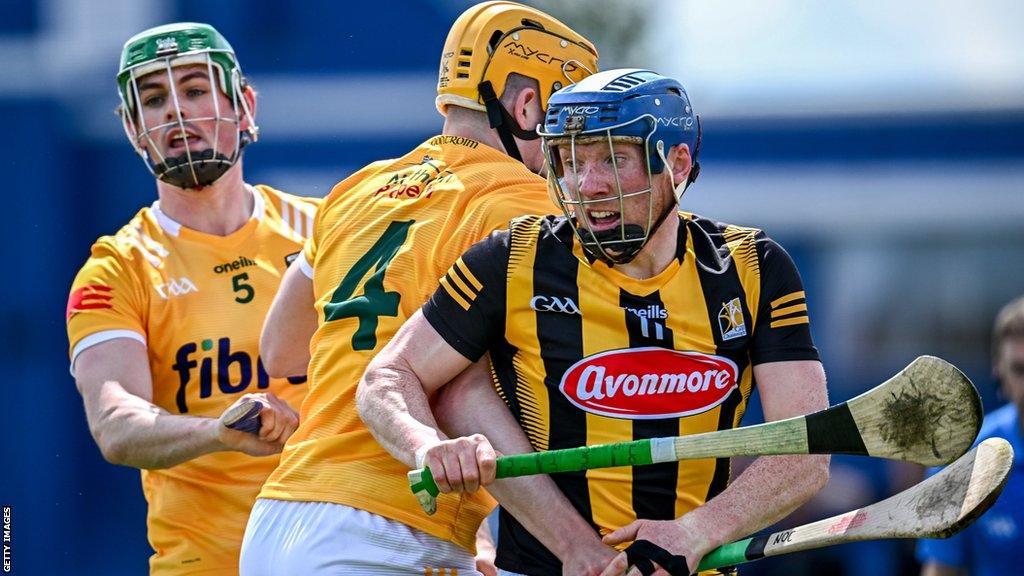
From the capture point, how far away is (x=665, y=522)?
325 centimetres

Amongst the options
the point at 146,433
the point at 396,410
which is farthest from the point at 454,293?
the point at 146,433

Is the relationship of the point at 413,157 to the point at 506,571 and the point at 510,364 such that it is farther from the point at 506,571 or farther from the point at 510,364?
the point at 506,571

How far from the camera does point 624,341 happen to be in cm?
339

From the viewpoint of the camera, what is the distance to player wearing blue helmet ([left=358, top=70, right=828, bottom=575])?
3375mm

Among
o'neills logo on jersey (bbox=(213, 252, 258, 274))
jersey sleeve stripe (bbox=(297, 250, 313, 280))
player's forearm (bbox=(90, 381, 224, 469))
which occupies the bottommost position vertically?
player's forearm (bbox=(90, 381, 224, 469))

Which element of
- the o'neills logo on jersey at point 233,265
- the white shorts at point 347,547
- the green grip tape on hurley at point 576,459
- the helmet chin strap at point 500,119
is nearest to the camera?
the green grip tape on hurley at point 576,459

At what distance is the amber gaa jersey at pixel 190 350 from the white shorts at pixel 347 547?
3.17ft

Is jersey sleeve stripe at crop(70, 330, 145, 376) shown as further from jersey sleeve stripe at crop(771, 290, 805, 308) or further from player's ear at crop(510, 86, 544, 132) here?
jersey sleeve stripe at crop(771, 290, 805, 308)

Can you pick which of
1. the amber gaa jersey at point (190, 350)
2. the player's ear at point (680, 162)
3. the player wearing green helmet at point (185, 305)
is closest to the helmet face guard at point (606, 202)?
the player's ear at point (680, 162)

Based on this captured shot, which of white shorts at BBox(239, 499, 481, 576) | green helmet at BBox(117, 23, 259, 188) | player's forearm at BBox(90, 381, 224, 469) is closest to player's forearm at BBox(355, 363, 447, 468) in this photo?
white shorts at BBox(239, 499, 481, 576)

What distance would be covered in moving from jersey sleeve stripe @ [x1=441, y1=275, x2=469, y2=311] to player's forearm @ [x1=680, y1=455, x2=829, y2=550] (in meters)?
0.69

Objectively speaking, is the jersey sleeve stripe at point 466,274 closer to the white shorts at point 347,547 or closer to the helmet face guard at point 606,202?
the helmet face guard at point 606,202

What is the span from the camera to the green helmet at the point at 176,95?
15.7 ft

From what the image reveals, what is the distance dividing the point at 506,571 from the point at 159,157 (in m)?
2.00
